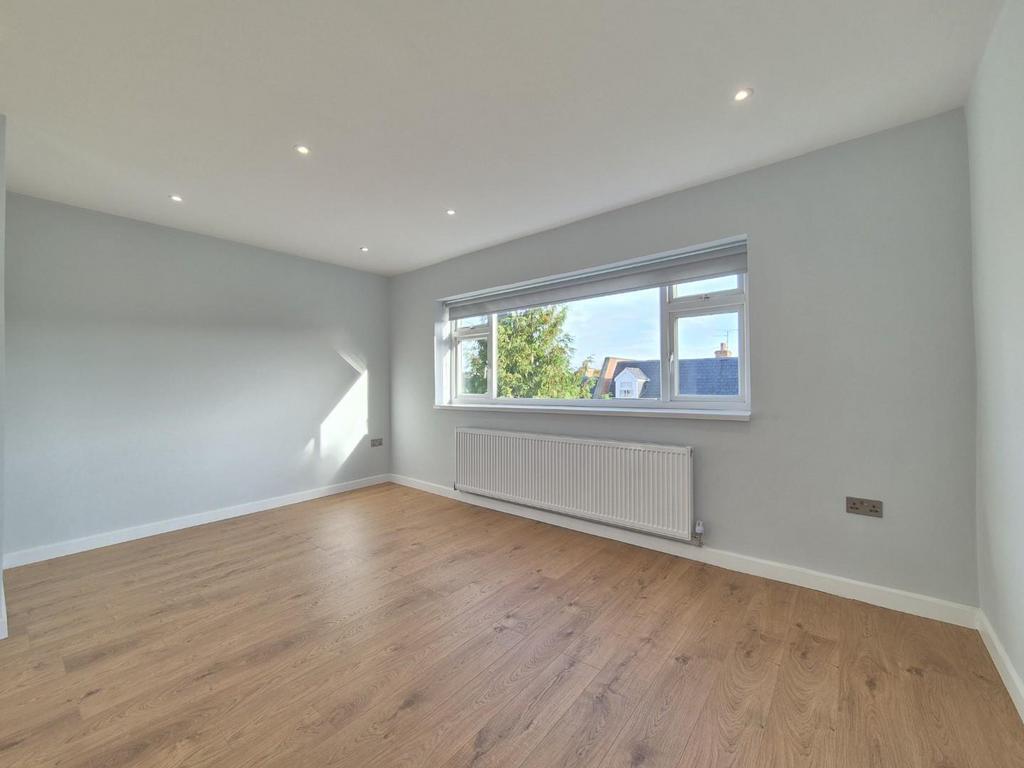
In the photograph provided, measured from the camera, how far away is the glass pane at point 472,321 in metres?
4.42

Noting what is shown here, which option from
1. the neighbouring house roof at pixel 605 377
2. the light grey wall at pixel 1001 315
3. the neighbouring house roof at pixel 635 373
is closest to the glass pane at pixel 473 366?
the neighbouring house roof at pixel 605 377

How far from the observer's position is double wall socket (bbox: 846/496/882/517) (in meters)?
2.21

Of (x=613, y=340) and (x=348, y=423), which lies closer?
(x=613, y=340)

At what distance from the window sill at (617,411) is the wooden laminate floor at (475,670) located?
98 centimetres

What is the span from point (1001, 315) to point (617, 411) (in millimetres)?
1936

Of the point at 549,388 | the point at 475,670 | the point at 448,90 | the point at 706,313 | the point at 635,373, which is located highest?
the point at 448,90

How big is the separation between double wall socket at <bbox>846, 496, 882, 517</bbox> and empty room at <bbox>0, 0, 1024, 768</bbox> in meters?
0.02

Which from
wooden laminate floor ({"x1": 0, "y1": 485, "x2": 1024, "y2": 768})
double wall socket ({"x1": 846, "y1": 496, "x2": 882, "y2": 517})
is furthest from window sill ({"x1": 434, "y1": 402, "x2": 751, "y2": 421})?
wooden laminate floor ({"x1": 0, "y1": 485, "x2": 1024, "y2": 768})

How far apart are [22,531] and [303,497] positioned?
187cm

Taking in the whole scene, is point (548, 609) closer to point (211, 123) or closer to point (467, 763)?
point (467, 763)

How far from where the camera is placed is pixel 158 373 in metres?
3.41

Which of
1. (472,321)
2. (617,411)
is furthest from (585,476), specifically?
(472,321)

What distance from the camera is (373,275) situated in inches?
194

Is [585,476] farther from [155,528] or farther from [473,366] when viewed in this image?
[155,528]
